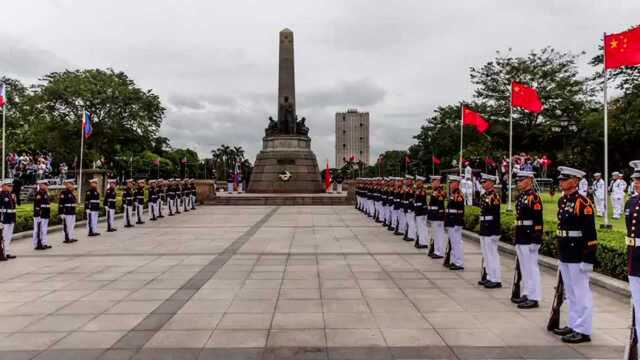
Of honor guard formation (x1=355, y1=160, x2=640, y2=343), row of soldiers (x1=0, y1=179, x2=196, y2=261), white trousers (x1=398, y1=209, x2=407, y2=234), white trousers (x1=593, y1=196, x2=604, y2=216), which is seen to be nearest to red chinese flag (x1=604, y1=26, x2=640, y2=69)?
honor guard formation (x1=355, y1=160, x2=640, y2=343)

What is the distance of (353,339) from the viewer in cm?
518

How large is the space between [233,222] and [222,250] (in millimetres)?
7179

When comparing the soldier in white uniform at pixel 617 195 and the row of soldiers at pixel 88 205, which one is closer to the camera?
the row of soldiers at pixel 88 205

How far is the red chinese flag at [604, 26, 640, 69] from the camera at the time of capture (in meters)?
10.9

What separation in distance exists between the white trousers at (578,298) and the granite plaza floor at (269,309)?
0.78 ft

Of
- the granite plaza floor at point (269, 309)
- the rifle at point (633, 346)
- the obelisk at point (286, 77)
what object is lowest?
the granite plaza floor at point (269, 309)

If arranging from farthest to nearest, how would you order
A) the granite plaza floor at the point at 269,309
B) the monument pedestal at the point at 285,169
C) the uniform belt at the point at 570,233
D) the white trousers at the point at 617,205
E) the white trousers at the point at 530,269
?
the monument pedestal at the point at 285,169
the white trousers at the point at 617,205
the white trousers at the point at 530,269
the uniform belt at the point at 570,233
the granite plaza floor at the point at 269,309

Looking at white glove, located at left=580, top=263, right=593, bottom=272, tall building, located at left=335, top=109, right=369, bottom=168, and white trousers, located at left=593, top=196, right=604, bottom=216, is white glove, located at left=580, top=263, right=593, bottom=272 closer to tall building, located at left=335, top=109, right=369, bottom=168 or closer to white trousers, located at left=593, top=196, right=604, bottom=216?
white trousers, located at left=593, top=196, right=604, bottom=216

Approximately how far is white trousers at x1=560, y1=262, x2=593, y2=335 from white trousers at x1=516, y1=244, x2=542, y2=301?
107cm

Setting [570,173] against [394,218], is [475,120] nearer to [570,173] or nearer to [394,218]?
[394,218]

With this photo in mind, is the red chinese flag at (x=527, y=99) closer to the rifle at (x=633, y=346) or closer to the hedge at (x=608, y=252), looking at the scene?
the hedge at (x=608, y=252)

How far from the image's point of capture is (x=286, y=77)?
34625 millimetres

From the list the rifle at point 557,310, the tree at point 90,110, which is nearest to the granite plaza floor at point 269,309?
the rifle at point 557,310

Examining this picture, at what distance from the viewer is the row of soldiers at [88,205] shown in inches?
431
